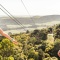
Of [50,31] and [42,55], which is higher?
[50,31]

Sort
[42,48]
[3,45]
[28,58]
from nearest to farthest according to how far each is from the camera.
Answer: [3,45]
[28,58]
[42,48]

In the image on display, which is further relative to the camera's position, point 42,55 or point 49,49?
point 49,49

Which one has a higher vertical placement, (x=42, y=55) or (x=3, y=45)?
(x=3, y=45)

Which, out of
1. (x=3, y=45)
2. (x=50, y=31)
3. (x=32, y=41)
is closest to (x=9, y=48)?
(x=3, y=45)

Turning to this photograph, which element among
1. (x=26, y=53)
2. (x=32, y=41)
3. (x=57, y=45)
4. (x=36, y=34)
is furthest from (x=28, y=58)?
(x=36, y=34)

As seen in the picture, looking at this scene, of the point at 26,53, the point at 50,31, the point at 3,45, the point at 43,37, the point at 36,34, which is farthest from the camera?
the point at 50,31

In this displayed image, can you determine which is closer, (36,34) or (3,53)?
(3,53)

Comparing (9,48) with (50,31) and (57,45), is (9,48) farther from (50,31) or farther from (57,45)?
(50,31)

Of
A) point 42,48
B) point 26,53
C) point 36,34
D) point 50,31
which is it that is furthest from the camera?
point 50,31

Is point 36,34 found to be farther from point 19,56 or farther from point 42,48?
point 19,56
